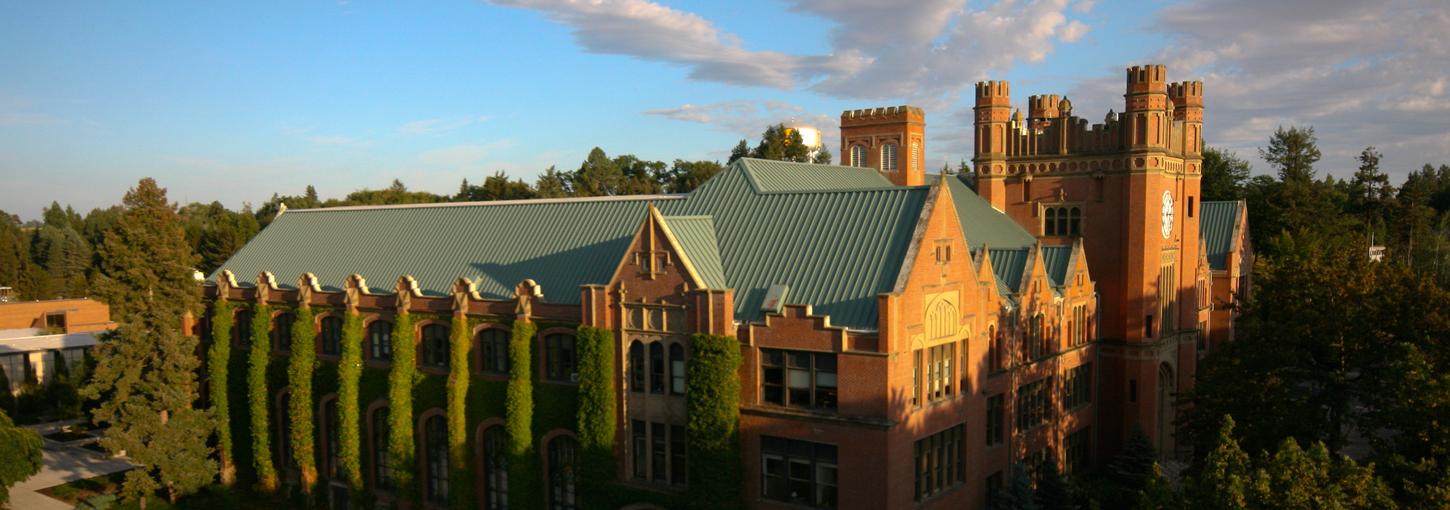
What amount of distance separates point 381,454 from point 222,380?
10.9 metres

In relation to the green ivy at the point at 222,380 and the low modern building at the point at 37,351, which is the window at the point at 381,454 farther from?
the low modern building at the point at 37,351

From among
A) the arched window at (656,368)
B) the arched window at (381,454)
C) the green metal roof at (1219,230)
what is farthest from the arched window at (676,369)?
the green metal roof at (1219,230)

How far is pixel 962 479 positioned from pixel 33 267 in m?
137

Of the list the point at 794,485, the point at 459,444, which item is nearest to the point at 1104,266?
the point at 794,485

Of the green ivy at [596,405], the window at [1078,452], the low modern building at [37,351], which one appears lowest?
the window at [1078,452]

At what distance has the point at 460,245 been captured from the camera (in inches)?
1663

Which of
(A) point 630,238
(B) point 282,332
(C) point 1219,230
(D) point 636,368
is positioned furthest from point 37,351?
(C) point 1219,230

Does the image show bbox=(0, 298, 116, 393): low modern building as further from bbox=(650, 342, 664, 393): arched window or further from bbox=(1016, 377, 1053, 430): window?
bbox=(1016, 377, 1053, 430): window

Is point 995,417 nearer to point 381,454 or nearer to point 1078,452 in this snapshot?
point 1078,452

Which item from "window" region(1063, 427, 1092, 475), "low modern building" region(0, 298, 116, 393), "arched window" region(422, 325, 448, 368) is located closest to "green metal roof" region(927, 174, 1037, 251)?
"window" region(1063, 427, 1092, 475)

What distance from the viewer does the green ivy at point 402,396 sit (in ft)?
125

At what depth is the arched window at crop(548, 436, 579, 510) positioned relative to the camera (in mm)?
34688

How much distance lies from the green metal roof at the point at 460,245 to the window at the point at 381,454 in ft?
18.0

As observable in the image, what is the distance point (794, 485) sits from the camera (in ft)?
98.5
